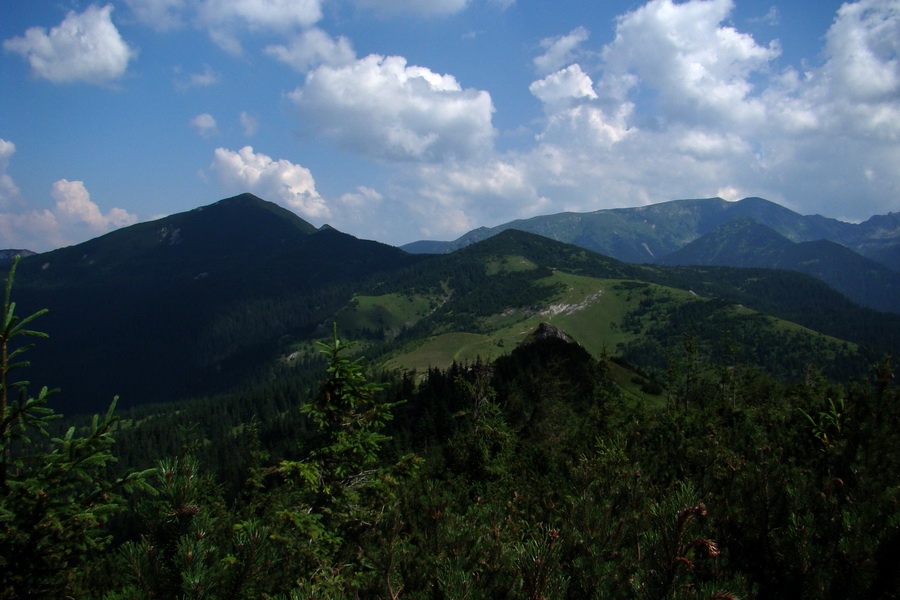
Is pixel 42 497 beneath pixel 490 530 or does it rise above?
above

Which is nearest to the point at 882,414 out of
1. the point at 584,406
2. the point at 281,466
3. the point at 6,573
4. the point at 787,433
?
the point at 787,433

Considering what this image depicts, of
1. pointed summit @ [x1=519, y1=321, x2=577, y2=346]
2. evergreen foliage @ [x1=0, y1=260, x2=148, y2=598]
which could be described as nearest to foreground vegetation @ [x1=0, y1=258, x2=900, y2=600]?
evergreen foliage @ [x1=0, y1=260, x2=148, y2=598]

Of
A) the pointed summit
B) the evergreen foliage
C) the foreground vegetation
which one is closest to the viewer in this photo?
the foreground vegetation

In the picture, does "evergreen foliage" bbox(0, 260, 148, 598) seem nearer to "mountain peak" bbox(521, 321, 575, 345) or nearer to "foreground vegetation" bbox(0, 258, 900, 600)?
"foreground vegetation" bbox(0, 258, 900, 600)

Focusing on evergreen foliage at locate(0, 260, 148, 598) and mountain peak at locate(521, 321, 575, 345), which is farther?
mountain peak at locate(521, 321, 575, 345)

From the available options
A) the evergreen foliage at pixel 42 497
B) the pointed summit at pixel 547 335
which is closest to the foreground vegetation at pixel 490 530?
the evergreen foliage at pixel 42 497

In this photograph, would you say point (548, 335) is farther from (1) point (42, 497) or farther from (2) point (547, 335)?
(1) point (42, 497)

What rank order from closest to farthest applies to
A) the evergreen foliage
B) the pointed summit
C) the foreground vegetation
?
the foreground vegetation, the evergreen foliage, the pointed summit

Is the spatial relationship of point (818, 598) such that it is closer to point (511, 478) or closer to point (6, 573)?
point (6, 573)

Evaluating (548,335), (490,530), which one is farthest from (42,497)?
(548,335)

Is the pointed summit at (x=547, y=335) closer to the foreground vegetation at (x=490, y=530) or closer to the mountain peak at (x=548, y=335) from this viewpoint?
the mountain peak at (x=548, y=335)

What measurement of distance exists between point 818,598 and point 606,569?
Result: 6.21ft

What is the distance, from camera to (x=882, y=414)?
29.2 feet

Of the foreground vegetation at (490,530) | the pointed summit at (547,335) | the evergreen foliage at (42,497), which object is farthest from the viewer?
the pointed summit at (547,335)
